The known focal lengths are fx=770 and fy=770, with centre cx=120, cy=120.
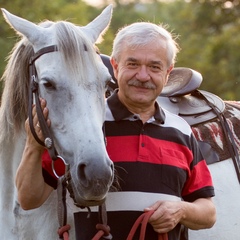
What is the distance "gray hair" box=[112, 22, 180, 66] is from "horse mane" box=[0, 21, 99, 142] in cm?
20

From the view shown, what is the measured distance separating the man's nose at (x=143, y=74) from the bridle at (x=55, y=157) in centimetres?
44

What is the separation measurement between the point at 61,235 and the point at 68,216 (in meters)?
0.34

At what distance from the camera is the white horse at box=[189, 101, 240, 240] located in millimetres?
4812

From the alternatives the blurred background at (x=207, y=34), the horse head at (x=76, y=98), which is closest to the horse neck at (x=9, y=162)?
the horse head at (x=76, y=98)

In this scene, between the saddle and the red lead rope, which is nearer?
the red lead rope

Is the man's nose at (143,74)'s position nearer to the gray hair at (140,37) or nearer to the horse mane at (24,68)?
the gray hair at (140,37)

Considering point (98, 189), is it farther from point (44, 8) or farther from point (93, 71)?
point (44, 8)

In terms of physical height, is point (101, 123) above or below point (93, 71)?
below

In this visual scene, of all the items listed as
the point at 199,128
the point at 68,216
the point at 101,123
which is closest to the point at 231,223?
the point at 199,128

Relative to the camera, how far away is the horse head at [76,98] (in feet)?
11.3

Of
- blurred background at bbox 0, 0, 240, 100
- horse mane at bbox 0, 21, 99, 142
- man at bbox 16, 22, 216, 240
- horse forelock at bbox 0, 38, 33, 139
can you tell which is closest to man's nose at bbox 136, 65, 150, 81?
man at bbox 16, 22, 216, 240

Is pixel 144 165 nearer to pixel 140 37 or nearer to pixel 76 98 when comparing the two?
pixel 76 98

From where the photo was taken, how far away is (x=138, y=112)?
396 centimetres

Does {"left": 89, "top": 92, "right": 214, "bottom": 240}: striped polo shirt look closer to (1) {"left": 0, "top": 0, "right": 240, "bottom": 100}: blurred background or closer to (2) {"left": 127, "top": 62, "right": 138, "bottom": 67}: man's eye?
(2) {"left": 127, "top": 62, "right": 138, "bottom": 67}: man's eye
